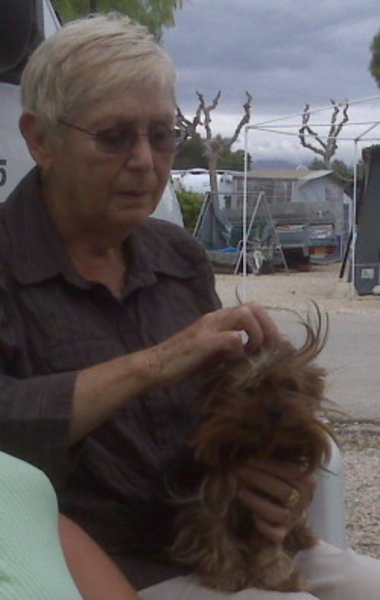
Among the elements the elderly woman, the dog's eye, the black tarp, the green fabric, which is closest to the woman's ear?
the elderly woman

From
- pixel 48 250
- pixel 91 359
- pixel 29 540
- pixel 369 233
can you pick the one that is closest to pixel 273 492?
pixel 91 359

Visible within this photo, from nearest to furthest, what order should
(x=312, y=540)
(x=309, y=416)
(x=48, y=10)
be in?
(x=309, y=416) → (x=312, y=540) → (x=48, y=10)

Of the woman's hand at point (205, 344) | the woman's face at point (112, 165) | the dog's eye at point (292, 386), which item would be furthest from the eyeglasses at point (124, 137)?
the dog's eye at point (292, 386)

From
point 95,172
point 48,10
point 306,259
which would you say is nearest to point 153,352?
point 95,172

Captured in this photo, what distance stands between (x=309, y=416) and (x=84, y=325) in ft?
1.73

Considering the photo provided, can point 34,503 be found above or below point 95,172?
below

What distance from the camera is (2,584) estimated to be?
4.27 ft

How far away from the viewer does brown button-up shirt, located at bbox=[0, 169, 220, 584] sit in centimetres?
228

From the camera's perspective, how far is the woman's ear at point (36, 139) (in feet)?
7.82

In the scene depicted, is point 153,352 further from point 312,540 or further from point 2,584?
point 2,584

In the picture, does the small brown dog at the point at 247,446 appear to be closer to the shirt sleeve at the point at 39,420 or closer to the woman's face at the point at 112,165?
the shirt sleeve at the point at 39,420

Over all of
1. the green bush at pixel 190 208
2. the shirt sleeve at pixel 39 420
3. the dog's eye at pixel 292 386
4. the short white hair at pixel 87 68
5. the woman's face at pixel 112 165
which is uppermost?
the short white hair at pixel 87 68

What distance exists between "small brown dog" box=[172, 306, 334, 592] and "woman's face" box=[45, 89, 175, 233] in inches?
17.4

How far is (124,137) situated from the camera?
92.6 inches
